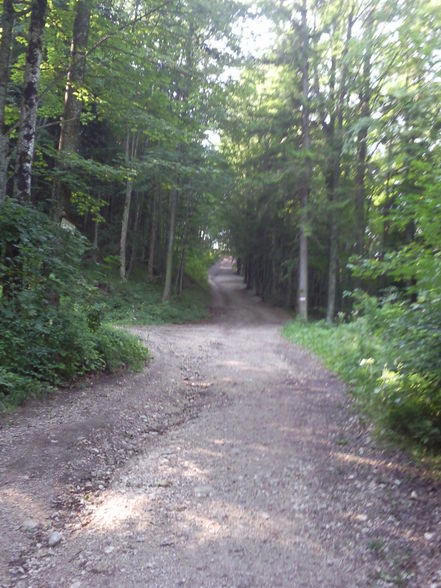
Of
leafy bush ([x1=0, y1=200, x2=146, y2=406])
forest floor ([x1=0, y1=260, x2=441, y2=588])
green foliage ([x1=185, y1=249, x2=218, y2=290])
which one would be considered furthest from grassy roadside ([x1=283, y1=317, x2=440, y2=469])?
green foliage ([x1=185, y1=249, x2=218, y2=290])

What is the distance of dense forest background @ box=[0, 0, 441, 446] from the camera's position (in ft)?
20.0

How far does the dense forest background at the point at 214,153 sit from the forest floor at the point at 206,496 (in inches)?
Answer: 34.6

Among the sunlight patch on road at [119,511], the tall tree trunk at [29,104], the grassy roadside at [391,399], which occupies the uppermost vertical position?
the tall tree trunk at [29,104]

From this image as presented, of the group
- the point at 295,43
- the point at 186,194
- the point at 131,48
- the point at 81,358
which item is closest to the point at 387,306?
the point at 81,358

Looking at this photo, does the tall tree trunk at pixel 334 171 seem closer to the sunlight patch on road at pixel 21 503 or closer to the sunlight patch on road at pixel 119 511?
the sunlight patch on road at pixel 119 511

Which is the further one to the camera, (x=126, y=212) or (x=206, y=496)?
(x=126, y=212)

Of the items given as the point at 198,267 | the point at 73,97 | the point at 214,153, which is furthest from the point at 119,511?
the point at 198,267

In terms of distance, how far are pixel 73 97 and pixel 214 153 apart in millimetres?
12596

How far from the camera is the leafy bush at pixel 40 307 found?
21.7 feet

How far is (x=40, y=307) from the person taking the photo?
718 cm

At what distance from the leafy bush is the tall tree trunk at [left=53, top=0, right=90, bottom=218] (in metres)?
1.71

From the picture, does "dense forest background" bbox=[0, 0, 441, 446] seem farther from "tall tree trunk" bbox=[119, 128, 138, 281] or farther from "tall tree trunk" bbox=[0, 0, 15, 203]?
"tall tree trunk" bbox=[119, 128, 138, 281]

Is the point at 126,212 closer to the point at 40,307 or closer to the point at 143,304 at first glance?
the point at 143,304

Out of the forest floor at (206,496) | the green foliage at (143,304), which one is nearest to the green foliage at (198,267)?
the green foliage at (143,304)
